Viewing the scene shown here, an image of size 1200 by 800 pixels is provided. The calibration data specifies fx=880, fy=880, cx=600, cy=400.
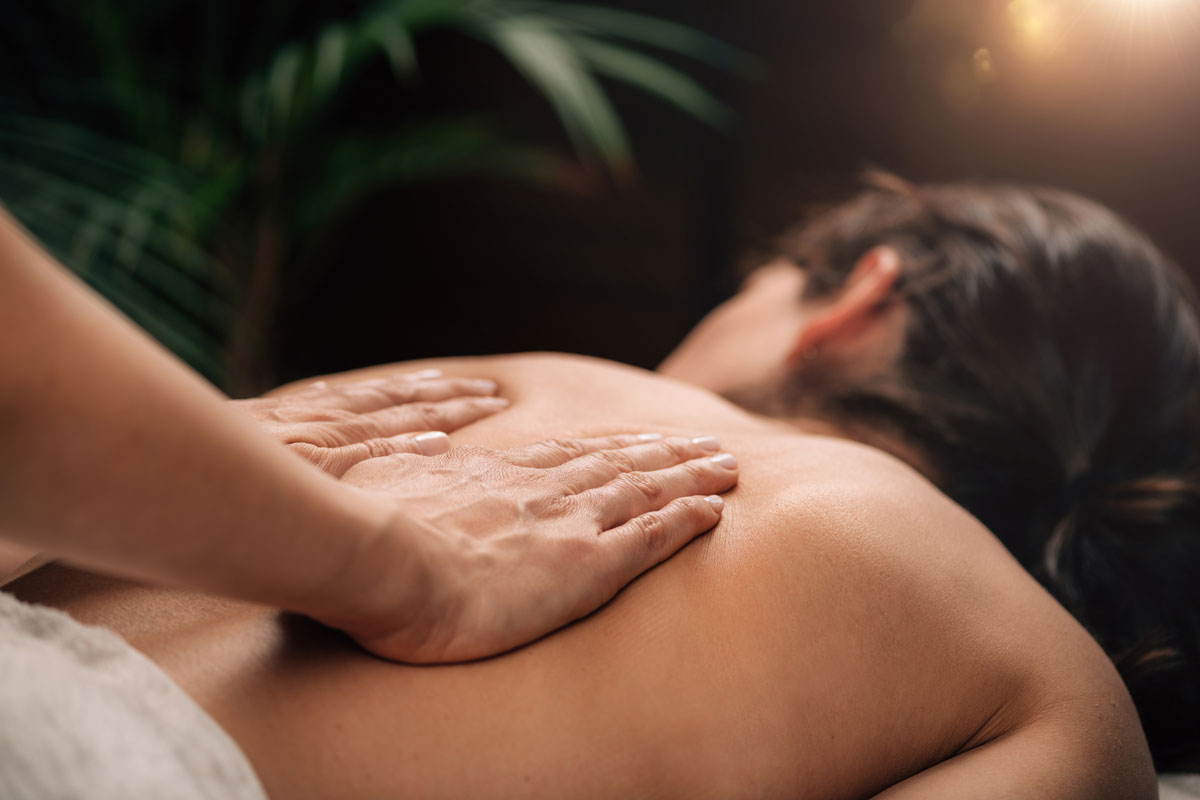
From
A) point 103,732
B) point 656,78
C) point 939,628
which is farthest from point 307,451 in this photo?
point 656,78

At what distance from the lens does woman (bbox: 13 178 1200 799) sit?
548mm

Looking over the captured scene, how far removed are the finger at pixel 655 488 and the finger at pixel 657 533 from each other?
11mm

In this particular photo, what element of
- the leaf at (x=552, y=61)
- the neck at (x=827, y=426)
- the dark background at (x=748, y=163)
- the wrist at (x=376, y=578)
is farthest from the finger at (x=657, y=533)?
the dark background at (x=748, y=163)

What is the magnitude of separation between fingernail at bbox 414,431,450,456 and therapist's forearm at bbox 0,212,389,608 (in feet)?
0.90

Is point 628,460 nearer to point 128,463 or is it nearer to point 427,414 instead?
point 427,414

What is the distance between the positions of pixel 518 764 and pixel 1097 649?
498mm

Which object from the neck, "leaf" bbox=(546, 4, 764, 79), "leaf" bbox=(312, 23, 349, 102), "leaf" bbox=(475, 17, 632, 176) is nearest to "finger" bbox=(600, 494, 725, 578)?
the neck

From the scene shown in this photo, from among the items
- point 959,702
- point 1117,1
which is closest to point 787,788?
point 959,702

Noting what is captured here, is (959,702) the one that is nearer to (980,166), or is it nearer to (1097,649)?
(1097,649)

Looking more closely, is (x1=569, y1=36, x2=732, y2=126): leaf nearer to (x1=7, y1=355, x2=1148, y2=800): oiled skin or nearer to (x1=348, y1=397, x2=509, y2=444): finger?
(x1=348, y1=397, x2=509, y2=444): finger

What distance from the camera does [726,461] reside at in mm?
761

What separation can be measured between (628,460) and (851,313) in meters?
0.50

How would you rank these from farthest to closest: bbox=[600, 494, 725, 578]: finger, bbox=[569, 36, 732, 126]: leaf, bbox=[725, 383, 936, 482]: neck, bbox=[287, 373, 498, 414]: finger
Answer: bbox=[569, 36, 732, 126]: leaf < bbox=[725, 383, 936, 482]: neck < bbox=[287, 373, 498, 414]: finger < bbox=[600, 494, 725, 578]: finger

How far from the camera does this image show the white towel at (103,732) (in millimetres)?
457
